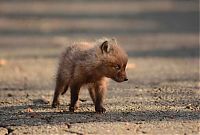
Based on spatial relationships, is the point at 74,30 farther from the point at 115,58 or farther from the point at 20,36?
the point at 115,58

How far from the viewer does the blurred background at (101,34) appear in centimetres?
1198

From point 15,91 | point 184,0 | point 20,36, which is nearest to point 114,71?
point 15,91

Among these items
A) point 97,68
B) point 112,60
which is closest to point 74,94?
point 97,68

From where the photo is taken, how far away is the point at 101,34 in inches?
702

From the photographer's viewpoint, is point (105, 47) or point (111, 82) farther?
point (111, 82)

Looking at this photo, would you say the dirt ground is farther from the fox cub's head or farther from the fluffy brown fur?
the fox cub's head

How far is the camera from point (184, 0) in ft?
86.4

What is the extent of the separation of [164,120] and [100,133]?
94 cm

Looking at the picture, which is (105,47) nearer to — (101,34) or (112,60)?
(112,60)

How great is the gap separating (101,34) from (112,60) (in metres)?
9.64

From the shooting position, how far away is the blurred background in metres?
12.0

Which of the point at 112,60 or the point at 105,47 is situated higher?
the point at 105,47

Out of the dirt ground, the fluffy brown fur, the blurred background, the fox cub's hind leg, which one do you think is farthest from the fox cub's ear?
the blurred background

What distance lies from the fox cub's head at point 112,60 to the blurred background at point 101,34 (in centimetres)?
242
